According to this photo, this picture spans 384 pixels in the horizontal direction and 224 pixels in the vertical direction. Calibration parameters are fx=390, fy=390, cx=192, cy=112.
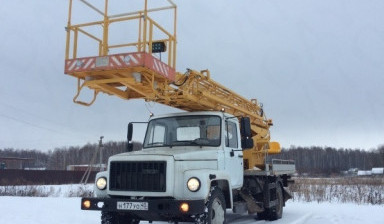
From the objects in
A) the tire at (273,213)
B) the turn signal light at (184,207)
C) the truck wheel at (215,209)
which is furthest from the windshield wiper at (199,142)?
the tire at (273,213)

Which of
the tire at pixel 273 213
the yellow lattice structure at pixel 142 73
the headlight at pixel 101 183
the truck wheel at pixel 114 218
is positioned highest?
the yellow lattice structure at pixel 142 73

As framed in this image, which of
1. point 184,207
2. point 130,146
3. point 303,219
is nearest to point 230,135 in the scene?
point 130,146

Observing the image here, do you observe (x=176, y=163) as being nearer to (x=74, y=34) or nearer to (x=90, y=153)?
(x=74, y=34)

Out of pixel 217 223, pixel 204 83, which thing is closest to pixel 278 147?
pixel 204 83

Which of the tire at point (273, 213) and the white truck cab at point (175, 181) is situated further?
the tire at point (273, 213)

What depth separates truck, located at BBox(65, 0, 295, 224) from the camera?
682cm

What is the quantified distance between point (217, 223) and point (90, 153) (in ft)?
328

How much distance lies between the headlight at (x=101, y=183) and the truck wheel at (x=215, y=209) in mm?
2069

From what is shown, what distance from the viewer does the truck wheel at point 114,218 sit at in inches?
298

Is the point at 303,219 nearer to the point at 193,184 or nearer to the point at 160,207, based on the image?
the point at 193,184

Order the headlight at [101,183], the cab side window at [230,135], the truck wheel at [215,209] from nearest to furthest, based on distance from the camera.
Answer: the truck wheel at [215,209] < the headlight at [101,183] < the cab side window at [230,135]

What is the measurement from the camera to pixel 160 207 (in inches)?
260

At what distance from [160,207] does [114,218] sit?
62.1 inches

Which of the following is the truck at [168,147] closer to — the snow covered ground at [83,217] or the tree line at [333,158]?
the snow covered ground at [83,217]
